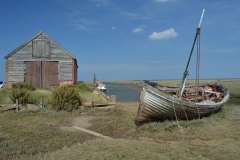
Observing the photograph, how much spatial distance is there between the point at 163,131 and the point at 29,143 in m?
5.62

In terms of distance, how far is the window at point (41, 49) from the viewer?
73.6 feet

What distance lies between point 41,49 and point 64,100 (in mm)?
9591

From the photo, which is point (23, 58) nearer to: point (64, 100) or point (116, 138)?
point (64, 100)

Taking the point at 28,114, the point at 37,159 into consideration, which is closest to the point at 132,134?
the point at 37,159

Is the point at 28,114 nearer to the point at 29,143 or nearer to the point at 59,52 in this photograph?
the point at 29,143

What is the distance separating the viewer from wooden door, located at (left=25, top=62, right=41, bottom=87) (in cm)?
2259

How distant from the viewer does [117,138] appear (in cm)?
934

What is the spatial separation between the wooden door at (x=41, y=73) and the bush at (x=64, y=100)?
788 cm

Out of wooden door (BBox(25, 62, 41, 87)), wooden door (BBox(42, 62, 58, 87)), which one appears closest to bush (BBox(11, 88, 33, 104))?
wooden door (BBox(42, 62, 58, 87))

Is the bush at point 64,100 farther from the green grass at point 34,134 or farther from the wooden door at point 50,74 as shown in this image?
the wooden door at point 50,74

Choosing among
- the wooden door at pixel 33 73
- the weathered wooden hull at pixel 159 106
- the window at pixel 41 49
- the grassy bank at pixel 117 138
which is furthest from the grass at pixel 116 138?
the window at pixel 41 49

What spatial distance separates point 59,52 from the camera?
74.6ft

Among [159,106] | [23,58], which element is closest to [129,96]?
[23,58]

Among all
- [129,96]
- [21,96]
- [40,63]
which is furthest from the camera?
[129,96]
